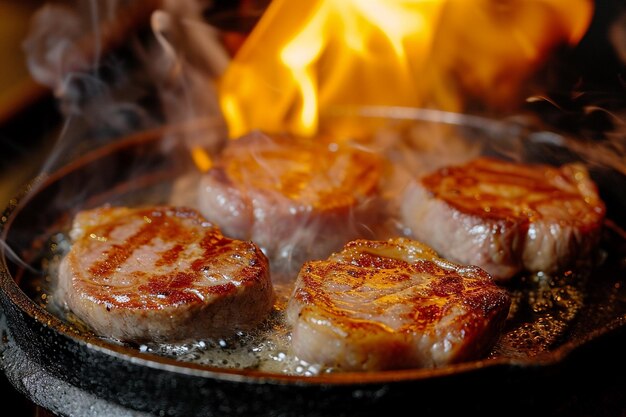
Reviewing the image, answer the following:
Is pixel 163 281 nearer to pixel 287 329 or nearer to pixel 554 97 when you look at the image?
pixel 287 329

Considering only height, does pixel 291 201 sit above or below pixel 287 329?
above

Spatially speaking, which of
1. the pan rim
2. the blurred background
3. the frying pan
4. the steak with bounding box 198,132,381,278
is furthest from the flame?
the pan rim

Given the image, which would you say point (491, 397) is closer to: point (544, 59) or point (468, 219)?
point (468, 219)

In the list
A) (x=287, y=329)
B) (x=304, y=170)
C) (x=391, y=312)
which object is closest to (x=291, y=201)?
(x=304, y=170)

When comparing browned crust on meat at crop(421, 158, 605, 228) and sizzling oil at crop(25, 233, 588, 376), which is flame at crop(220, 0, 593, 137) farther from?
sizzling oil at crop(25, 233, 588, 376)

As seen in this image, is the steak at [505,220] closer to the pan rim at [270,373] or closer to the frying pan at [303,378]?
the frying pan at [303,378]

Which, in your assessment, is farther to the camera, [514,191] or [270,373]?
[514,191]
